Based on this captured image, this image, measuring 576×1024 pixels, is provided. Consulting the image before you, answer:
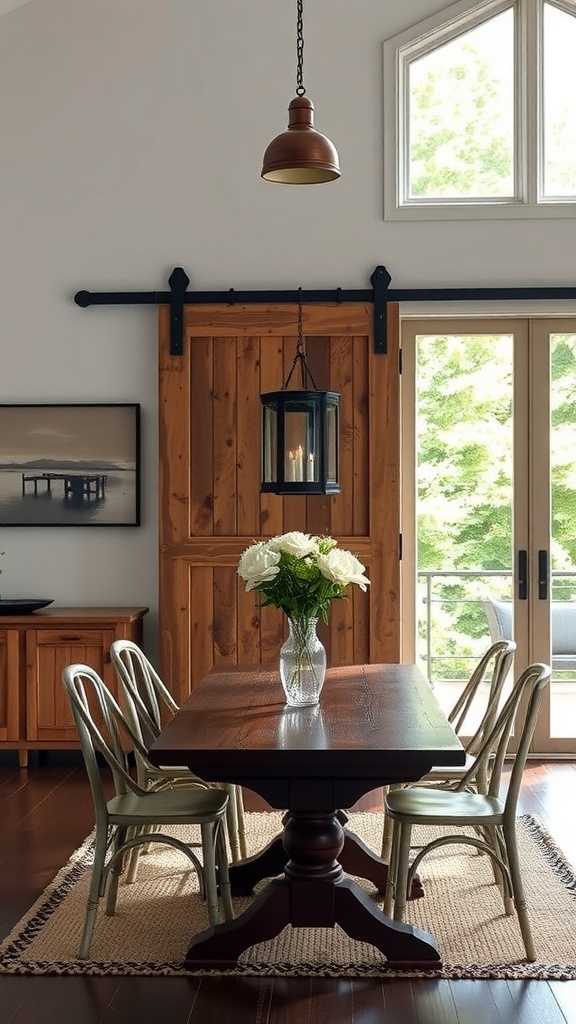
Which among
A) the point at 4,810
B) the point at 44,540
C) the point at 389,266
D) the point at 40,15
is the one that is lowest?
the point at 4,810

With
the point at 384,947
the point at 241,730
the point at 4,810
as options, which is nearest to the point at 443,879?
the point at 384,947

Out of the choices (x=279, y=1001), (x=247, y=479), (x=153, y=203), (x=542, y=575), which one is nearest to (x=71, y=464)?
(x=247, y=479)

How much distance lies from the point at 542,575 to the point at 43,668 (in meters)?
2.56

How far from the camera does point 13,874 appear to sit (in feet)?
14.1

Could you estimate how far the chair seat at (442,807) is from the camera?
352cm

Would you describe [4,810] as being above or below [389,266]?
below

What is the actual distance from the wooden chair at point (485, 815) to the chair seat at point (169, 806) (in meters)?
0.55

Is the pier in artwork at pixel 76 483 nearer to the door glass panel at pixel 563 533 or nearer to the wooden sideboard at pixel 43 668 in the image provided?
the wooden sideboard at pixel 43 668

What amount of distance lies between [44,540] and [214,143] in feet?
7.35

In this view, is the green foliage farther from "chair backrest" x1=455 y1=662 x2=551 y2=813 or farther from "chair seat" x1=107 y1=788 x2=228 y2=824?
"chair seat" x1=107 y1=788 x2=228 y2=824

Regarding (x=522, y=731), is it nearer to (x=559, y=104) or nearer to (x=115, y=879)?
(x=115, y=879)

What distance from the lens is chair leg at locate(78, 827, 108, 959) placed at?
11.4 feet

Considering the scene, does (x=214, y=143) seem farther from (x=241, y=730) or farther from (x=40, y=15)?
(x=241, y=730)

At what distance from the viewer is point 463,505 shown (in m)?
6.21
